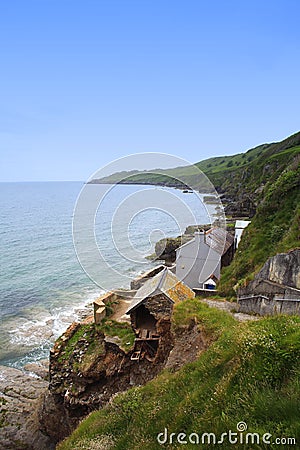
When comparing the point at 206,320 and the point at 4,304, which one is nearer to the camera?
the point at 206,320

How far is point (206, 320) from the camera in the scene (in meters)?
12.7

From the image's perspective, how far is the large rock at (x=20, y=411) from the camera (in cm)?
2051

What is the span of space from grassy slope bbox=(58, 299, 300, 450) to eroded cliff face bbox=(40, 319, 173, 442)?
269 inches

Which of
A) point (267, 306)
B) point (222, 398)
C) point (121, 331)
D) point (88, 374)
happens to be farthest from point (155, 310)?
point (222, 398)

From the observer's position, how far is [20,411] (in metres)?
23.2

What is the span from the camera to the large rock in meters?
20.5

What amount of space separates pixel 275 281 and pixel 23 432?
17.7 m

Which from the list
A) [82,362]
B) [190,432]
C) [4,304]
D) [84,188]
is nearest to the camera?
[190,432]

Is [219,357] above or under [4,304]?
above

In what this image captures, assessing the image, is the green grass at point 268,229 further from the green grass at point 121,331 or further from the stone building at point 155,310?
the green grass at point 121,331

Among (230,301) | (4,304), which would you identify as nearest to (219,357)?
(230,301)

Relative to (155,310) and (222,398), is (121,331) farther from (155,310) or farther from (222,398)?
(222,398)

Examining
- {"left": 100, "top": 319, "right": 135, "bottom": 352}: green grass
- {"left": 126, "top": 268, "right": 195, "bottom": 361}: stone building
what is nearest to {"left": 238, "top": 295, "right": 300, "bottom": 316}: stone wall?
{"left": 126, "top": 268, "right": 195, "bottom": 361}: stone building

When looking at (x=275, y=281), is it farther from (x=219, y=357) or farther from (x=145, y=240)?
(x=145, y=240)
